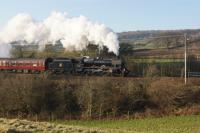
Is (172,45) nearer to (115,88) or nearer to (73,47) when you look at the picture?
(73,47)

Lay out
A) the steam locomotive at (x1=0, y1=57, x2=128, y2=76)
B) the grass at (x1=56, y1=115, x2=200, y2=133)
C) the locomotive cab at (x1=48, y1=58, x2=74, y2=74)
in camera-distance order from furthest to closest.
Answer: the locomotive cab at (x1=48, y1=58, x2=74, y2=74) < the steam locomotive at (x1=0, y1=57, x2=128, y2=76) < the grass at (x1=56, y1=115, x2=200, y2=133)

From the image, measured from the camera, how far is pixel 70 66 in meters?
56.4

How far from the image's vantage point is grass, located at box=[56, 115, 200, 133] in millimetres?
35369

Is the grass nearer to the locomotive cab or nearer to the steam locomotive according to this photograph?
the steam locomotive

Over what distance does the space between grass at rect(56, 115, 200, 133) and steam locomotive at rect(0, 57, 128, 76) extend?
44.0 ft

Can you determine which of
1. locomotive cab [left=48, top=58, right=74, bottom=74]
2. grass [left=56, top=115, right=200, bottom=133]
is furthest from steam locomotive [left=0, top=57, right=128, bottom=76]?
grass [left=56, top=115, right=200, bottom=133]

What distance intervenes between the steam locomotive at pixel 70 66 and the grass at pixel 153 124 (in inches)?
528

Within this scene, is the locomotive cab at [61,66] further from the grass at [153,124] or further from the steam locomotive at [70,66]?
the grass at [153,124]

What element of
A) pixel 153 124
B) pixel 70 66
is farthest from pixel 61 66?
pixel 153 124

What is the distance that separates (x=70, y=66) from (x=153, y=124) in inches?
820

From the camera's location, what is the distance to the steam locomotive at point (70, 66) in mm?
54469

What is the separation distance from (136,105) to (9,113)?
1378 centimetres

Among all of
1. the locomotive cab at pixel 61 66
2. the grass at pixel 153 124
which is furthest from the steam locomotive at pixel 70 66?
the grass at pixel 153 124

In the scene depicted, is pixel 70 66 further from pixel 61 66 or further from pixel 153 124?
pixel 153 124
